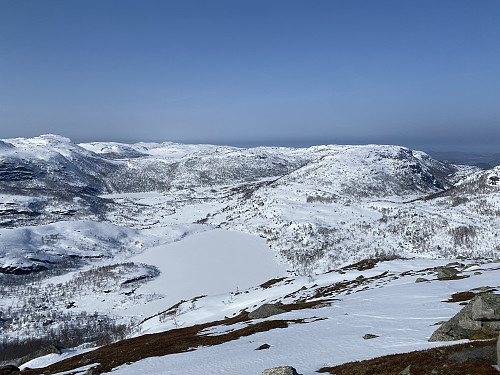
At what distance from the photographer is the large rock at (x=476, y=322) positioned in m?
20.3

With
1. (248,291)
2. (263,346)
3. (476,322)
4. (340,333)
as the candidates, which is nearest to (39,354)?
(263,346)

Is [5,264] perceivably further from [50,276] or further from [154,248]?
[154,248]

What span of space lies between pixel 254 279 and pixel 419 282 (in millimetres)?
85962

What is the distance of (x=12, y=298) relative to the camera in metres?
133

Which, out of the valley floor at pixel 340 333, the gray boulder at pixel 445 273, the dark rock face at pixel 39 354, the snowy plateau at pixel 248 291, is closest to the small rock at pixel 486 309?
the valley floor at pixel 340 333

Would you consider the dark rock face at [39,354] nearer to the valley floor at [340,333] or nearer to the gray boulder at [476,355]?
the valley floor at [340,333]

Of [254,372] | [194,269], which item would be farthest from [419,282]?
[194,269]

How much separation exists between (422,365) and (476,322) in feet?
27.5

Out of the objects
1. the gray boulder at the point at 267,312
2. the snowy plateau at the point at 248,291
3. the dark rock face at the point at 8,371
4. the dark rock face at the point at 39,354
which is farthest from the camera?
the dark rock face at the point at 39,354

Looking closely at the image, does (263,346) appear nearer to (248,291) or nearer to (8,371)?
(8,371)

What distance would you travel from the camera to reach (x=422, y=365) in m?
15.3

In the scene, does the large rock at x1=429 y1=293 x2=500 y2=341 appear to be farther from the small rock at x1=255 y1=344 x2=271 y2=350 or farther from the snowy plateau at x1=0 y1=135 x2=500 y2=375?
the small rock at x1=255 y1=344 x2=271 y2=350

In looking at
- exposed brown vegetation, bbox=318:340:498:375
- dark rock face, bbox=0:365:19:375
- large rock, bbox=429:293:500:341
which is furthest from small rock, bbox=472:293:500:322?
dark rock face, bbox=0:365:19:375

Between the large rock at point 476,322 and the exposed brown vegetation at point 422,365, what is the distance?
11.1 ft
